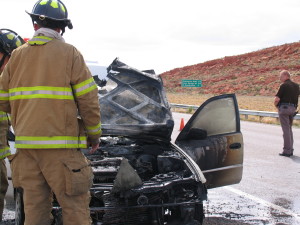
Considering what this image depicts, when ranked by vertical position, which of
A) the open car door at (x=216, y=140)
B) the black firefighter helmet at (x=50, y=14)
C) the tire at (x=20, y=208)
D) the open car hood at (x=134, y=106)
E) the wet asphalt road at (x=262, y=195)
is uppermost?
the black firefighter helmet at (x=50, y=14)

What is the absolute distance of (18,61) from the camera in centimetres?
366

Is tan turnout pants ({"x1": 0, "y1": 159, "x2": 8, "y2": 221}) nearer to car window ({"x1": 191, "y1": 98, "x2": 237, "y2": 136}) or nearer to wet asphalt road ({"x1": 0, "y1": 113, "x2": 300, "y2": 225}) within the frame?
wet asphalt road ({"x1": 0, "y1": 113, "x2": 300, "y2": 225})

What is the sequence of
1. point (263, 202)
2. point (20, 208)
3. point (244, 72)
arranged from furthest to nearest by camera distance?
point (244, 72), point (263, 202), point (20, 208)

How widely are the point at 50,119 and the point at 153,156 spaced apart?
2220 millimetres

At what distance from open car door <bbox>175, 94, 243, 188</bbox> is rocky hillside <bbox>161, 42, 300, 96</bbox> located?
44444 mm

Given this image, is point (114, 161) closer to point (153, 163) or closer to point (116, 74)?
point (153, 163)

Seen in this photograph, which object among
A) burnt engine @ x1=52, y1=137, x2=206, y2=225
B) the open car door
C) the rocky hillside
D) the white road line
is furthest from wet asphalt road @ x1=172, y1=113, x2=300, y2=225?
the rocky hillside

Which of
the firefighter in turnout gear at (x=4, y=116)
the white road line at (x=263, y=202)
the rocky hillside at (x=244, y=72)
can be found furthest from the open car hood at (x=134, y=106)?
the rocky hillside at (x=244, y=72)

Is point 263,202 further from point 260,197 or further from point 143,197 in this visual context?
point 143,197

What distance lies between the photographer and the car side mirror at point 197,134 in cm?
578

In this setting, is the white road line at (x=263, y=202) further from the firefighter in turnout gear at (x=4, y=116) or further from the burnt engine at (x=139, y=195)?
the firefighter in turnout gear at (x=4, y=116)

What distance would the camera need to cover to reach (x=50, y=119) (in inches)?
139

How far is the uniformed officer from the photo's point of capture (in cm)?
1027

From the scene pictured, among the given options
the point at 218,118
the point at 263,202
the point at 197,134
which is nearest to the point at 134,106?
the point at 197,134
